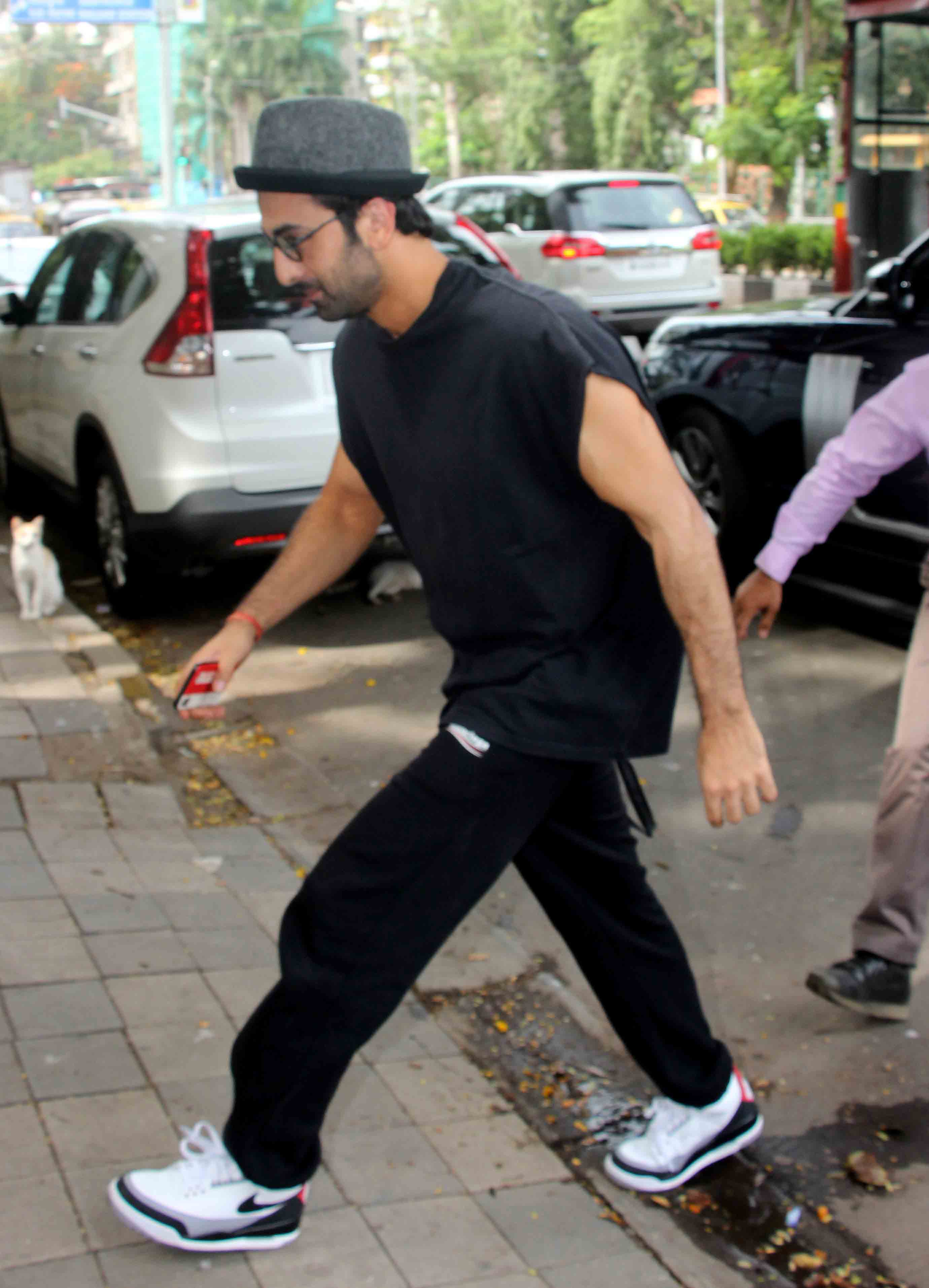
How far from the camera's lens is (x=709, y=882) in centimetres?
421

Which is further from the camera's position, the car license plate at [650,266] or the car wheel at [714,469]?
the car license plate at [650,266]

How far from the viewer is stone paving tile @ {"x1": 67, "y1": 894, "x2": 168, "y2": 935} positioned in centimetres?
375

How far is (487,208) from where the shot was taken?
56.5ft

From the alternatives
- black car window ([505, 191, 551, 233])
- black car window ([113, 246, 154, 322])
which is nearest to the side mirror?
black car window ([113, 246, 154, 322])

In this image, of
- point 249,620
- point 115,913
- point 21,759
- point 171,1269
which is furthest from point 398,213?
point 21,759

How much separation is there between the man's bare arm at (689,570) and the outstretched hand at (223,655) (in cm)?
81

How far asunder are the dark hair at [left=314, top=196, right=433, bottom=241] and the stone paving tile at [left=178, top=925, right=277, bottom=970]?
1906 mm

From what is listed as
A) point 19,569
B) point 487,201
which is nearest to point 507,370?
point 19,569

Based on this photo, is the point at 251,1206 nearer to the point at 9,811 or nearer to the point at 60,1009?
the point at 60,1009

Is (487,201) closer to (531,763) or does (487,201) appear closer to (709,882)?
(709,882)

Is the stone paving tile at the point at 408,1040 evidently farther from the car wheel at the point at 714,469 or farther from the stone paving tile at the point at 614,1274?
the car wheel at the point at 714,469

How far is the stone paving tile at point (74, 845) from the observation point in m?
4.17

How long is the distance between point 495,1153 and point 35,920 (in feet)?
4.75

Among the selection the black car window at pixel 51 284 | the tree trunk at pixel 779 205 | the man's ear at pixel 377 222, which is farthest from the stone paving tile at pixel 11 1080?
the tree trunk at pixel 779 205
